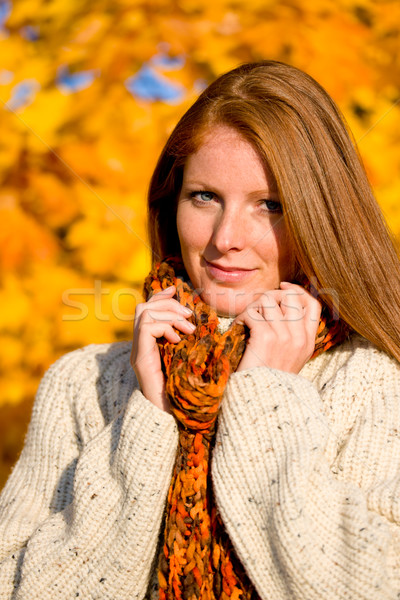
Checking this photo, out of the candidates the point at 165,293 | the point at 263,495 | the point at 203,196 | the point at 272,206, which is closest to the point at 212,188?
the point at 203,196

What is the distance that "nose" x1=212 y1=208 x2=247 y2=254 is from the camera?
5.78ft

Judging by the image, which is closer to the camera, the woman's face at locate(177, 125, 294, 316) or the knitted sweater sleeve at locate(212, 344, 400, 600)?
the knitted sweater sleeve at locate(212, 344, 400, 600)

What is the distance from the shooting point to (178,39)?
310 centimetres

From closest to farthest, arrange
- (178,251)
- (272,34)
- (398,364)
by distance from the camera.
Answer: (398,364) → (178,251) → (272,34)

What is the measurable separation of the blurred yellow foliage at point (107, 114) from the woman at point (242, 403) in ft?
3.88

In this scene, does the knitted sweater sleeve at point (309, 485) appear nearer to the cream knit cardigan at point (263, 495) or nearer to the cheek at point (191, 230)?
the cream knit cardigan at point (263, 495)

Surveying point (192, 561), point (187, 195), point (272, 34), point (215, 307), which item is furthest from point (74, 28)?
point (192, 561)

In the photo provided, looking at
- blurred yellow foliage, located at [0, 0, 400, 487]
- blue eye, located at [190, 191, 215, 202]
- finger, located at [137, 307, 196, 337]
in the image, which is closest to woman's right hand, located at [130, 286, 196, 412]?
finger, located at [137, 307, 196, 337]

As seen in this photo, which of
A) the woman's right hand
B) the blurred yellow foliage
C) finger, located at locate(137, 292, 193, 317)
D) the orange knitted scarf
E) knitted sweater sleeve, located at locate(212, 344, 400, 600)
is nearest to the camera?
knitted sweater sleeve, located at locate(212, 344, 400, 600)

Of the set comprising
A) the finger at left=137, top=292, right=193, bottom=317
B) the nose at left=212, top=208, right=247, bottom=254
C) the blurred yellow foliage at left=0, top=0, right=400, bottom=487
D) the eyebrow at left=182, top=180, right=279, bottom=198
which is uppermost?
the blurred yellow foliage at left=0, top=0, right=400, bottom=487

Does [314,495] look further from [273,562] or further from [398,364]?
[398,364]

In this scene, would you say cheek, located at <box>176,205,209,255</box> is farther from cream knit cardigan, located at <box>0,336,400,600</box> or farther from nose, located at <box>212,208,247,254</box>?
cream knit cardigan, located at <box>0,336,400,600</box>

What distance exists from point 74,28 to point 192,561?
8.30 feet

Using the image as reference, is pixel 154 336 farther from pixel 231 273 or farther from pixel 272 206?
pixel 272 206
